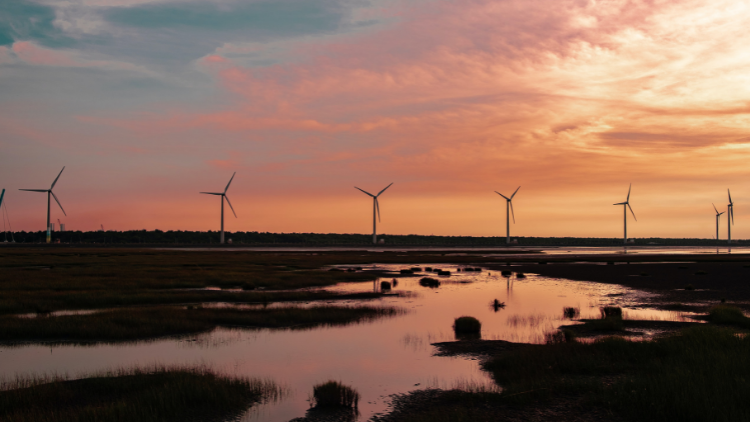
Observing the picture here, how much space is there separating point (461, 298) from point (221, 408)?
81.4 feet

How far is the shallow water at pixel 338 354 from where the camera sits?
1537 centimetres

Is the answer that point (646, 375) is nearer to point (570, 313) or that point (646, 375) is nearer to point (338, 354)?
point (338, 354)

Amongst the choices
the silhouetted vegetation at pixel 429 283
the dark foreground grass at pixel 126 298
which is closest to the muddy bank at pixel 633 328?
the dark foreground grass at pixel 126 298

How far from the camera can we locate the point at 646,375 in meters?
14.3

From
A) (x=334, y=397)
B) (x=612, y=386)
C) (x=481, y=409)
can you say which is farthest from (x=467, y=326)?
(x=334, y=397)

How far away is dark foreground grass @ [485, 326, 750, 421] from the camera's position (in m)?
11.7

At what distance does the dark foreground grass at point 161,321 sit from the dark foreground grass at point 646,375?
11.8 meters

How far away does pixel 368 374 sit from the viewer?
54.1 feet

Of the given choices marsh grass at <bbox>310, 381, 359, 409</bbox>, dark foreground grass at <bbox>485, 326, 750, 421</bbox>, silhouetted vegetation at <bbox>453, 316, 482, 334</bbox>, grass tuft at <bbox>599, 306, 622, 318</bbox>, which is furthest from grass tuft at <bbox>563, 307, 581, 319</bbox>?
marsh grass at <bbox>310, 381, 359, 409</bbox>

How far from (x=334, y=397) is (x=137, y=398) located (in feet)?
16.5

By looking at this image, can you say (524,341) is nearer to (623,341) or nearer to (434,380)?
(623,341)

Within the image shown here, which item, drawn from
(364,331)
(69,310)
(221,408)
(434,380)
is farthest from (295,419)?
(69,310)

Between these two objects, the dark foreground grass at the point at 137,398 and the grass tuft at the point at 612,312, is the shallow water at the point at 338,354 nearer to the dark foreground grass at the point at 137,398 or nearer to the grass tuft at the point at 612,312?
the grass tuft at the point at 612,312

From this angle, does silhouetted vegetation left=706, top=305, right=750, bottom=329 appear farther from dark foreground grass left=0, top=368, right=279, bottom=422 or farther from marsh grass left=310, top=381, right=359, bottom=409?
dark foreground grass left=0, top=368, right=279, bottom=422
